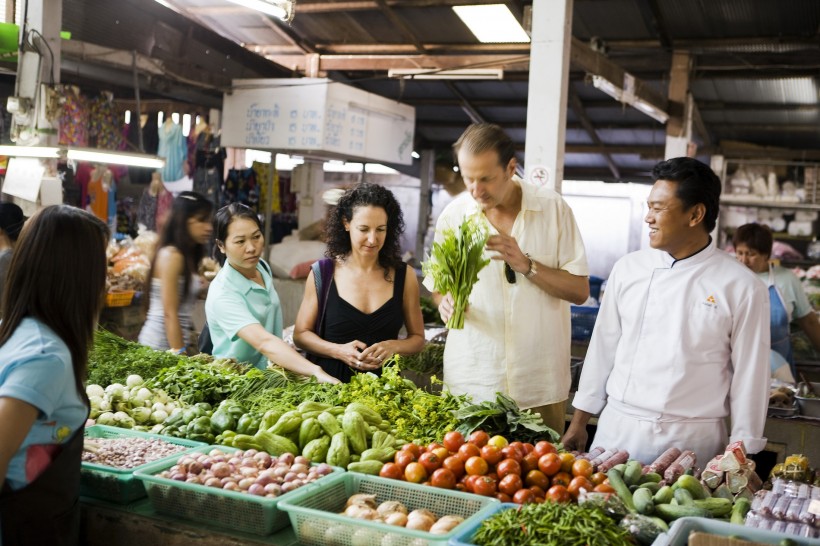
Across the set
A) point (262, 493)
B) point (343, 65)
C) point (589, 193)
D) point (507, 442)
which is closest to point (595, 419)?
point (507, 442)

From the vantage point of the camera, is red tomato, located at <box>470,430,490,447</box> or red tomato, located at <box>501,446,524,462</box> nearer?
red tomato, located at <box>501,446,524,462</box>

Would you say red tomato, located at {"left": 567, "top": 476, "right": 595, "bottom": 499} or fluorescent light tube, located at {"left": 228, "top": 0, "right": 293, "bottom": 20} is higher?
fluorescent light tube, located at {"left": 228, "top": 0, "right": 293, "bottom": 20}

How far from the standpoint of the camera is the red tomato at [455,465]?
269cm

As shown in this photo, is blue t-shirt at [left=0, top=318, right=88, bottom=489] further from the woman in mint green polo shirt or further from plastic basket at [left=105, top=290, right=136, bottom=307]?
plastic basket at [left=105, top=290, right=136, bottom=307]

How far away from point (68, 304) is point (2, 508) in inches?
23.7

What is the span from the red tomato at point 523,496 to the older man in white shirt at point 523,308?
1.13 metres

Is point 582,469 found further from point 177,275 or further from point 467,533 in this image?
point 177,275

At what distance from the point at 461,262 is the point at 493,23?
19.5 ft

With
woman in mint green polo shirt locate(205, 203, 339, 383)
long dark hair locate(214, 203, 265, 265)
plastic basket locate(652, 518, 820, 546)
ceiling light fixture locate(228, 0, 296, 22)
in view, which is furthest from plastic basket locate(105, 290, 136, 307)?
plastic basket locate(652, 518, 820, 546)

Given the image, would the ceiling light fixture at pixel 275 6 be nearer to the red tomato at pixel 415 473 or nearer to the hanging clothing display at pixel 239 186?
the red tomato at pixel 415 473

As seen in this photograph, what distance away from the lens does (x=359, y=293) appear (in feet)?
13.7

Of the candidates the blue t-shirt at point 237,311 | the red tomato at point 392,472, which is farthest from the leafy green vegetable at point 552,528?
the blue t-shirt at point 237,311

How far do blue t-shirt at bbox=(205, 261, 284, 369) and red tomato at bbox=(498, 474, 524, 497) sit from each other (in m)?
2.09

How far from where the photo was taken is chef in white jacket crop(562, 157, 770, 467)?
321 centimetres
